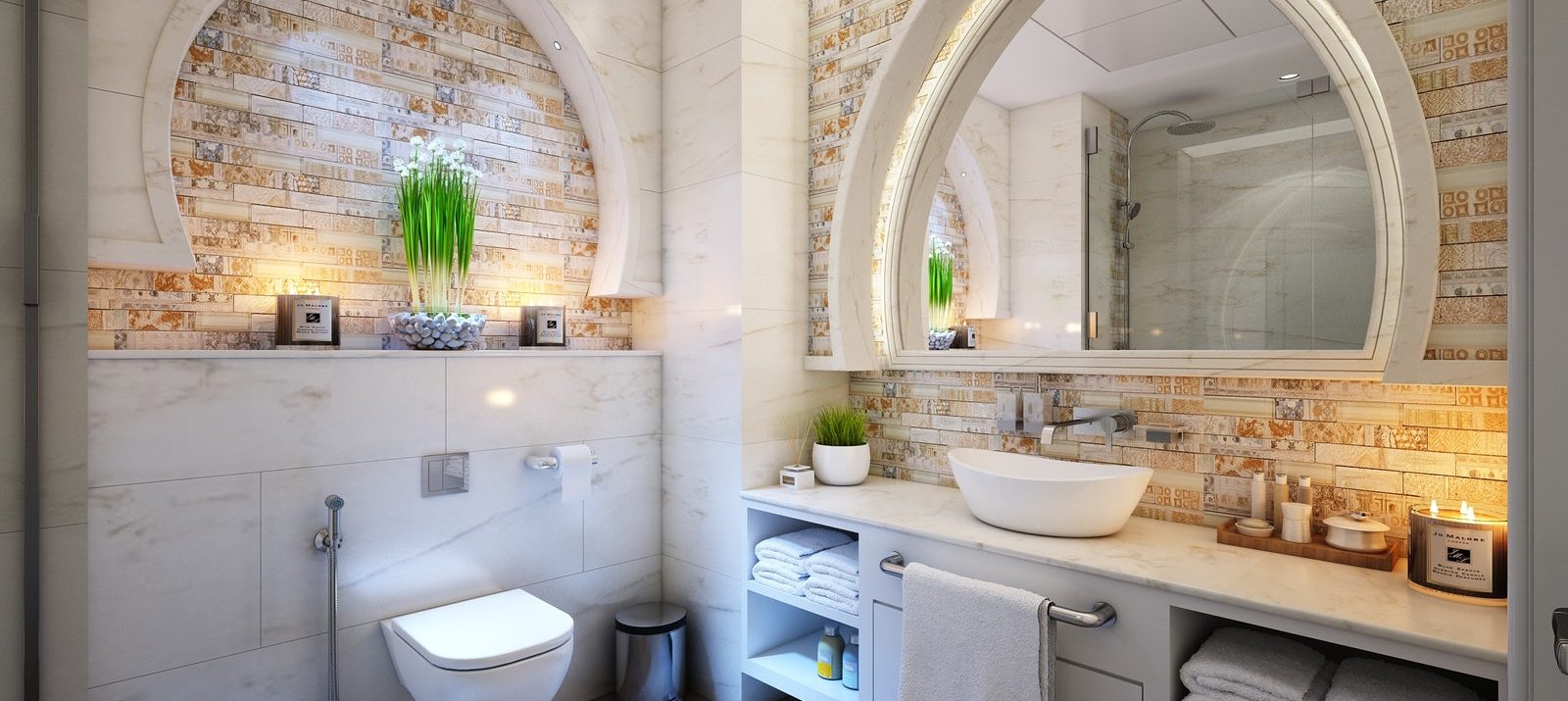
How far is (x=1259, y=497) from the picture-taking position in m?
1.88

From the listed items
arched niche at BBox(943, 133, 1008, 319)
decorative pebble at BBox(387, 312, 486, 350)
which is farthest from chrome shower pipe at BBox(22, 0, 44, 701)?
arched niche at BBox(943, 133, 1008, 319)

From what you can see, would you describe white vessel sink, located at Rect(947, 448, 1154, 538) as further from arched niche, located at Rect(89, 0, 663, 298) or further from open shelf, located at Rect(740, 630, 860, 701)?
arched niche, located at Rect(89, 0, 663, 298)

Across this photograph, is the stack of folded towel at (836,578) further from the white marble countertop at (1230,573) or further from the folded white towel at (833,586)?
the white marble countertop at (1230,573)

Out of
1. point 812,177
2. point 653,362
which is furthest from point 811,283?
point 653,362

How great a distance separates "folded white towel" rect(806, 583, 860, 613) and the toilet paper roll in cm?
79

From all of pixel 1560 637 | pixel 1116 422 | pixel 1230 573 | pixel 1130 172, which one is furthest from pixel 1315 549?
pixel 1130 172

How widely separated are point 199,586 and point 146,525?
0.65ft

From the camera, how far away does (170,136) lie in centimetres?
202

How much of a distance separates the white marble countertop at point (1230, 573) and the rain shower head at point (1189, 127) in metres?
1.04

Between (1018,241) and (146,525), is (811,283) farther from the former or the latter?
(146,525)

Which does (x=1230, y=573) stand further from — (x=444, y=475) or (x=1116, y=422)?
(x=444, y=475)

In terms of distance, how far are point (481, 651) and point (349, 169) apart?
1.48 meters

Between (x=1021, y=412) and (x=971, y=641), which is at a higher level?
(x=1021, y=412)

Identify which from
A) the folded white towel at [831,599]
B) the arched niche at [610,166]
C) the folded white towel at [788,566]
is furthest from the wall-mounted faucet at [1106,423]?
the arched niche at [610,166]
